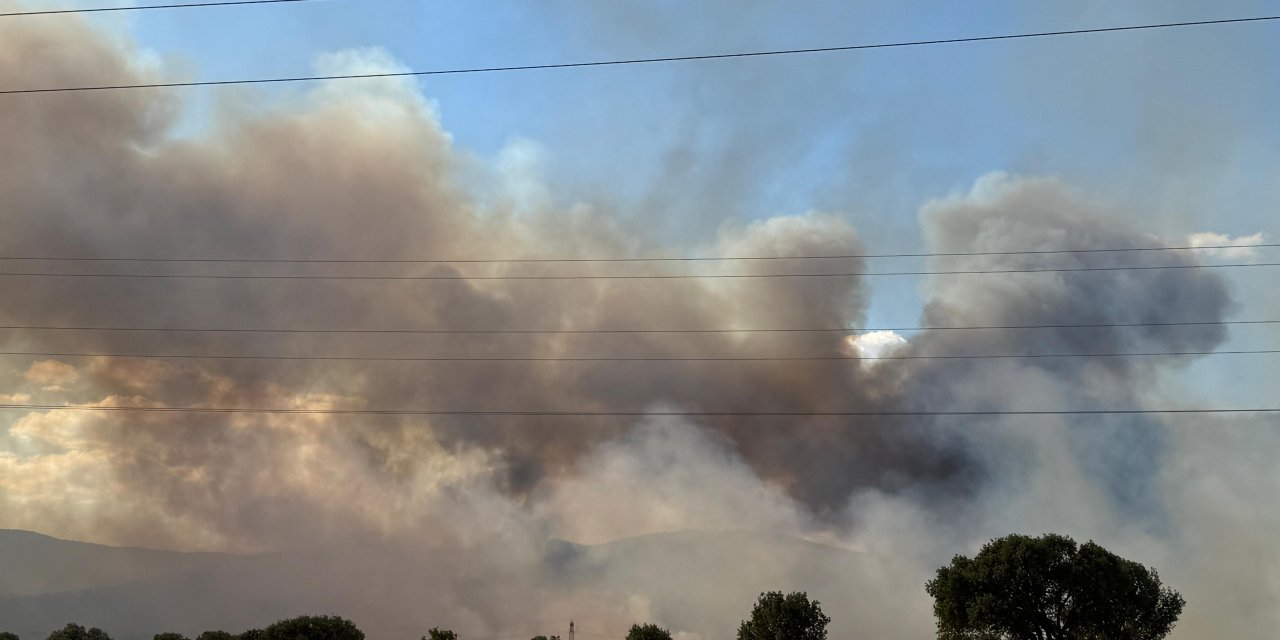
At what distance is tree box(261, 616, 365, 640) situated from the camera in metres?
123

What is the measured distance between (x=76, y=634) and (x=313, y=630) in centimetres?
3890

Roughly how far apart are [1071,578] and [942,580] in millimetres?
15433

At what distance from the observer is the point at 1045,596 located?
106125 millimetres

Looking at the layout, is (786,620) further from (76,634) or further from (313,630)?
(76,634)

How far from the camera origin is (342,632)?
12731 centimetres

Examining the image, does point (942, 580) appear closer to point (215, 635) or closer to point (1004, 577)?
point (1004, 577)

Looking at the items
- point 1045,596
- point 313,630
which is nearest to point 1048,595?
point 1045,596

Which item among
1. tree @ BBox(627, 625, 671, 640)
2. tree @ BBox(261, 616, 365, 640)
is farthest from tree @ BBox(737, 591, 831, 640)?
tree @ BBox(261, 616, 365, 640)

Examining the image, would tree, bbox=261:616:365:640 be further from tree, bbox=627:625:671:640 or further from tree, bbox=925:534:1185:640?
tree, bbox=925:534:1185:640

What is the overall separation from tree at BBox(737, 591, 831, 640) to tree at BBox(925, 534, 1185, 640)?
17524 mm

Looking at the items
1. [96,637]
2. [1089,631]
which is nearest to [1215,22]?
[1089,631]

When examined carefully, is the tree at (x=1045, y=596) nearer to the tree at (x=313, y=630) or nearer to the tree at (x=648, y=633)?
the tree at (x=648, y=633)

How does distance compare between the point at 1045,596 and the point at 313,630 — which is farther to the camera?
the point at 313,630

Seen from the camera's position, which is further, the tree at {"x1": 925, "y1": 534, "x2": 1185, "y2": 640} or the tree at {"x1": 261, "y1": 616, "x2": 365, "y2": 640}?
the tree at {"x1": 261, "y1": 616, "x2": 365, "y2": 640}
